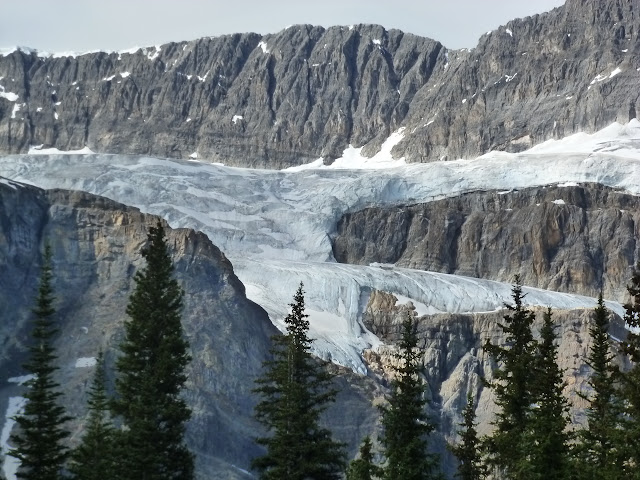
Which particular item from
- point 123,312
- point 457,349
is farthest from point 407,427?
point 457,349

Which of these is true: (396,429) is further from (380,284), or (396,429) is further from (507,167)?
(507,167)

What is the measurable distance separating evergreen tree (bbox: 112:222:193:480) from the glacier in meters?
94.5

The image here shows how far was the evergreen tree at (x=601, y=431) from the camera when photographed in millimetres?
29677

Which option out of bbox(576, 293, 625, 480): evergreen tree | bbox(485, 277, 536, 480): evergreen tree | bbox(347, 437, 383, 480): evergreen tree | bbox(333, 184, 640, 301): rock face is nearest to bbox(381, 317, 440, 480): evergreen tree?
bbox(347, 437, 383, 480): evergreen tree

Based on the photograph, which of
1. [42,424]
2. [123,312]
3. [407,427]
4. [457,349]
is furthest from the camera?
[457,349]

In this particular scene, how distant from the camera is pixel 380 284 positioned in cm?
13862

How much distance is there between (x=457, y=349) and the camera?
430 ft

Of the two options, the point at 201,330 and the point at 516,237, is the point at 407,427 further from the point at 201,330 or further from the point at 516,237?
the point at 516,237

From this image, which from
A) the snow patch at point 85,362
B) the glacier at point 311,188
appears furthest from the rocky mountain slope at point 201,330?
the glacier at point 311,188

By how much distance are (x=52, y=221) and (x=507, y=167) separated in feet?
231

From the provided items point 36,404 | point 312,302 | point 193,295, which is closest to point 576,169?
point 312,302

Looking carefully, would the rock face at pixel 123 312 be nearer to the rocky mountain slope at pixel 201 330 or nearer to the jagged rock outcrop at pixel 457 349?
the rocky mountain slope at pixel 201 330

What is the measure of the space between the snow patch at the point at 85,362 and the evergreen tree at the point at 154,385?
57816mm

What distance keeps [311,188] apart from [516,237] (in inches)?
1266
